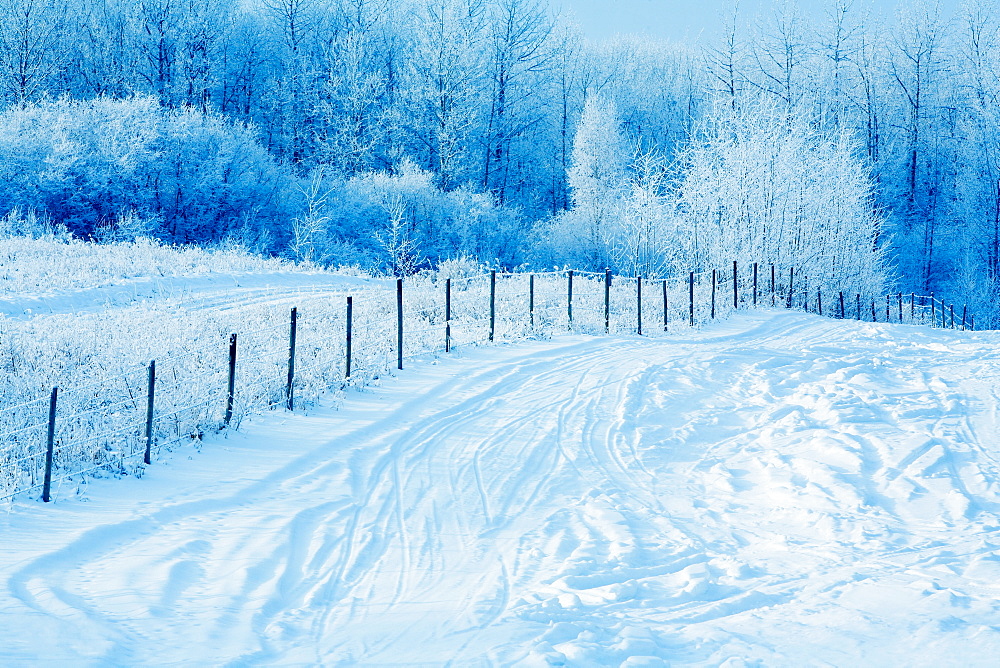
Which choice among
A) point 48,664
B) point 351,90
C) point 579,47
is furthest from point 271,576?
point 579,47

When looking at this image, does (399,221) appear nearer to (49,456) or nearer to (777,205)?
(777,205)

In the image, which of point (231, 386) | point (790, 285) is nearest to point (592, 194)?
point (790, 285)

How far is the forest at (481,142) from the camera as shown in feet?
100

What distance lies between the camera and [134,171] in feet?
108

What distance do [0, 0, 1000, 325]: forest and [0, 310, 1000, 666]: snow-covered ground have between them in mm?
20140

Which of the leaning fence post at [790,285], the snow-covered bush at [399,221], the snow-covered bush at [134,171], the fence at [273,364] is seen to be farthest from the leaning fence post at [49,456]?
the snow-covered bush at [399,221]

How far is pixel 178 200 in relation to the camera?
34219 mm

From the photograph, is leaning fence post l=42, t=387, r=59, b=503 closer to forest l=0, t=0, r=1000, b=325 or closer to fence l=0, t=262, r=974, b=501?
fence l=0, t=262, r=974, b=501

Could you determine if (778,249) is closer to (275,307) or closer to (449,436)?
(275,307)

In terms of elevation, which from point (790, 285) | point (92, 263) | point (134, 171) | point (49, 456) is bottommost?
point (49, 456)

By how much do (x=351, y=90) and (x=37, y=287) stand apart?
29256mm

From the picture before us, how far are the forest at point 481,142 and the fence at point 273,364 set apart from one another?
861 centimetres

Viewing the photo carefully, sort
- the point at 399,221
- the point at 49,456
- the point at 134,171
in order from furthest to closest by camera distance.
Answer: the point at 399,221
the point at 134,171
the point at 49,456

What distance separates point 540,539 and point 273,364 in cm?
598
